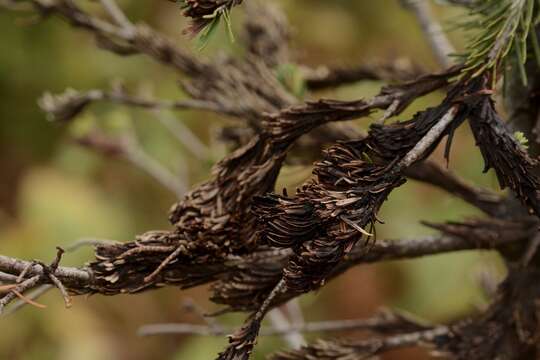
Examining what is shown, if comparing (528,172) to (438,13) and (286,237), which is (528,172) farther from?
(438,13)

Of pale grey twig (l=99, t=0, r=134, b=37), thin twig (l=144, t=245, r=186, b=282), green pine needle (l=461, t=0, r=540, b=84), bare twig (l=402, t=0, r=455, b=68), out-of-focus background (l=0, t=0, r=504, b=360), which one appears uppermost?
out-of-focus background (l=0, t=0, r=504, b=360)

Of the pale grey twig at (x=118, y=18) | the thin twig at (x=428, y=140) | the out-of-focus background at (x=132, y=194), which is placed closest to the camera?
the thin twig at (x=428, y=140)

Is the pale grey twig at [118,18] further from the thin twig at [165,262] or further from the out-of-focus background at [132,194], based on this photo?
the out-of-focus background at [132,194]

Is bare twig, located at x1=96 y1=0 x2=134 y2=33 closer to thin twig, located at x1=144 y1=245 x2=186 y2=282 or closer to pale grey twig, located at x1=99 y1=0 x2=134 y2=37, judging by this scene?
pale grey twig, located at x1=99 y1=0 x2=134 y2=37

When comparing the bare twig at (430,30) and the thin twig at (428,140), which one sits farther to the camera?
the bare twig at (430,30)

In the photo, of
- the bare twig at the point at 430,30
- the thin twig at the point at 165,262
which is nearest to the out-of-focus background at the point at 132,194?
the bare twig at the point at 430,30

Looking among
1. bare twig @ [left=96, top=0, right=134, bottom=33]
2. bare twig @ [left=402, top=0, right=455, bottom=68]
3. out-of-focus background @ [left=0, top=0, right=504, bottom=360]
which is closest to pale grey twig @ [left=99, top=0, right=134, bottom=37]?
bare twig @ [left=96, top=0, right=134, bottom=33]

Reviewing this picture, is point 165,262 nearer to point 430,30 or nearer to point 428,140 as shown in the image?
point 428,140

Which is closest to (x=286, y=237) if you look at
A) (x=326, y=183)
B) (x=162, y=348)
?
(x=326, y=183)

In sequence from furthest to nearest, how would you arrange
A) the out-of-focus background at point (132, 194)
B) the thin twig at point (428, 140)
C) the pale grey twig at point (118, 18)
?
1. the out-of-focus background at point (132, 194)
2. the pale grey twig at point (118, 18)
3. the thin twig at point (428, 140)
